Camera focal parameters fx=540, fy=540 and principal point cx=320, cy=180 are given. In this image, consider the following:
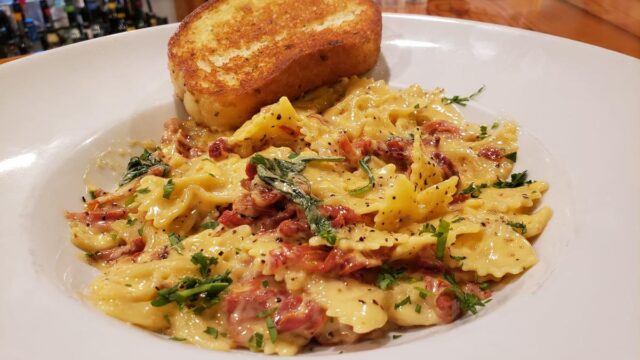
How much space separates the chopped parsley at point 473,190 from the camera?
8.21 ft

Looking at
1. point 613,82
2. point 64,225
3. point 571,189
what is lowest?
point 64,225

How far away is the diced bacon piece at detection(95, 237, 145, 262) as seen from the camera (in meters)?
2.36

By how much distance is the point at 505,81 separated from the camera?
10.6ft

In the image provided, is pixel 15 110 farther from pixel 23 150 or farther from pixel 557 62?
pixel 557 62

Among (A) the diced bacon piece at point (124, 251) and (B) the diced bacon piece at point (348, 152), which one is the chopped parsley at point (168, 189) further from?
(B) the diced bacon piece at point (348, 152)

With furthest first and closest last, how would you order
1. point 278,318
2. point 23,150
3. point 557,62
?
point 557,62 < point 23,150 < point 278,318

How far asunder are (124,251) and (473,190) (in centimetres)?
161

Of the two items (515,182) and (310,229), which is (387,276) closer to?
(310,229)

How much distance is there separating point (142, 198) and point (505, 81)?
217 centimetres

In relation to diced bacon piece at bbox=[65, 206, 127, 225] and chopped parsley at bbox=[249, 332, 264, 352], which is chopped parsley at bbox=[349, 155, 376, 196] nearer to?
chopped parsley at bbox=[249, 332, 264, 352]

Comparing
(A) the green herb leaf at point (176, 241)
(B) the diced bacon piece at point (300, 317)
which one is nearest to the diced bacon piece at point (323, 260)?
(B) the diced bacon piece at point (300, 317)

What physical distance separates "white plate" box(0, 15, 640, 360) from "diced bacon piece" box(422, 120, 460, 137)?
1.02 feet

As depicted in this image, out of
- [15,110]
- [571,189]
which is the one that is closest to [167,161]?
[15,110]

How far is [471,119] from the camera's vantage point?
3.13m
